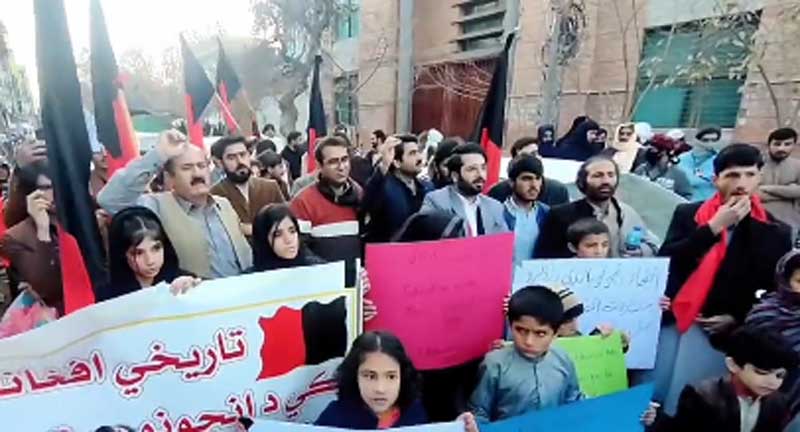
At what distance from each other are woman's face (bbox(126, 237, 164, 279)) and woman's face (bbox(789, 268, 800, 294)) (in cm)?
225

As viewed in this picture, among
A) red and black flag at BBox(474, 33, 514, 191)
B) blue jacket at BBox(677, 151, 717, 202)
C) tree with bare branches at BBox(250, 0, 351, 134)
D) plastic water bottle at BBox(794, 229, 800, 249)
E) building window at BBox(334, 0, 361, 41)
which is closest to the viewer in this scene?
plastic water bottle at BBox(794, 229, 800, 249)

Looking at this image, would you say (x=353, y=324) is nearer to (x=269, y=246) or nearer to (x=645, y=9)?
(x=269, y=246)

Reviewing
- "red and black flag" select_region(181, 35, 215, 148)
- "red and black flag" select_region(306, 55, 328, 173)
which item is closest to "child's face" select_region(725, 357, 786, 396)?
"red and black flag" select_region(181, 35, 215, 148)

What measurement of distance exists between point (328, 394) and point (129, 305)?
663mm

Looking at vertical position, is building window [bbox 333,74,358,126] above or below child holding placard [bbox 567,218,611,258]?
above

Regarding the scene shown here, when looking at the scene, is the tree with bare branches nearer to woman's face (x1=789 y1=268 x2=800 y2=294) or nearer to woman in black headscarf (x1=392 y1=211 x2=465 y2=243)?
woman in black headscarf (x1=392 y1=211 x2=465 y2=243)

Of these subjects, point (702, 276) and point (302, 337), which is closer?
point (302, 337)

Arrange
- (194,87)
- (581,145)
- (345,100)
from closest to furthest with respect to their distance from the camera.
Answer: (194,87) < (581,145) < (345,100)

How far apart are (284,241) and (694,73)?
926cm

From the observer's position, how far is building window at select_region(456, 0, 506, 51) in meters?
15.2

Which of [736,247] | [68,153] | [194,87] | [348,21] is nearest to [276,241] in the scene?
[68,153]

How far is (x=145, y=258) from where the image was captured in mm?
2133

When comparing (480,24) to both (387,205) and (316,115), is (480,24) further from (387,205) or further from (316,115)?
(387,205)

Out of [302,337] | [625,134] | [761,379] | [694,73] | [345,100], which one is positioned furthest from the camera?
[345,100]
